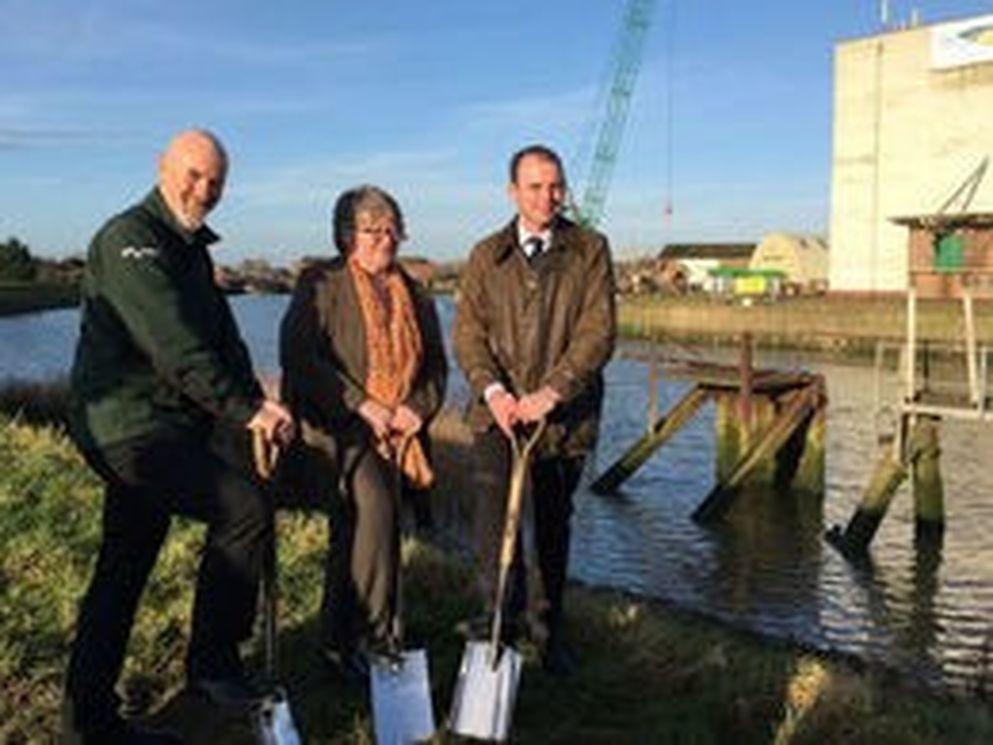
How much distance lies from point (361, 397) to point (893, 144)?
7202cm

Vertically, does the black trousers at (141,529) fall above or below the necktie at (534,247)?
below

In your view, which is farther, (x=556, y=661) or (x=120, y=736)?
(x=556, y=661)

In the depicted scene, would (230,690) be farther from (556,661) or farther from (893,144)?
(893,144)

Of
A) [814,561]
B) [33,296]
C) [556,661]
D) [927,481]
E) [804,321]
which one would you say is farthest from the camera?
[33,296]

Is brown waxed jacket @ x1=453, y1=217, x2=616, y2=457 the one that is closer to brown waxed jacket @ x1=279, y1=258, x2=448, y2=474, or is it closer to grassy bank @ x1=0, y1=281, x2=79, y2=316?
brown waxed jacket @ x1=279, y1=258, x2=448, y2=474

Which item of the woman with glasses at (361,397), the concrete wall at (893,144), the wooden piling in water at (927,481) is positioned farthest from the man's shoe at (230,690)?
the concrete wall at (893,144)

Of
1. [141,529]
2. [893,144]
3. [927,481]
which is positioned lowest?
[927,481]

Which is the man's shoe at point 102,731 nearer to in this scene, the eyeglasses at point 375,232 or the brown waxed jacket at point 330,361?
the brown waxed jacket at point 330,361

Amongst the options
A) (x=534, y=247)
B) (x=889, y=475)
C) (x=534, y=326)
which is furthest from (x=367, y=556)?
(x=889, y=475)

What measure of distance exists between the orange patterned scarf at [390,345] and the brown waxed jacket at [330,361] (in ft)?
0.12

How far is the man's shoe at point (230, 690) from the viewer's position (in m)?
5.76

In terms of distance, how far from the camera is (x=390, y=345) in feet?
22.4

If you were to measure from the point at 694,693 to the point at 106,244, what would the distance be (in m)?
3.38

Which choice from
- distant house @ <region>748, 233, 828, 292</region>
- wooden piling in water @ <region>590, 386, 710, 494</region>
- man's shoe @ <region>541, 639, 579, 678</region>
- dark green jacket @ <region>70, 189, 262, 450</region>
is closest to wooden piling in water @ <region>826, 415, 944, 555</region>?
wooden piling in water @ <region>590, 386, 710, 494</region>
